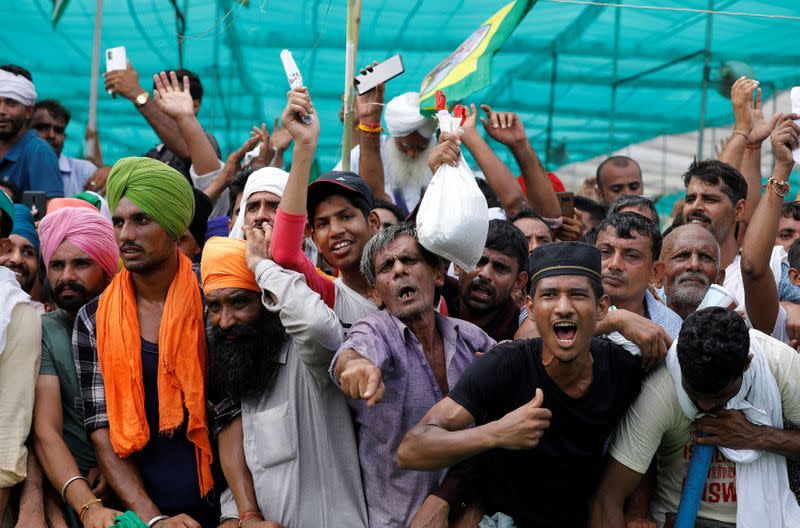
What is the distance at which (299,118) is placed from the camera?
4406 millimetres

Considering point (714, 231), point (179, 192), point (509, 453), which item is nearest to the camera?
point (509, 453)

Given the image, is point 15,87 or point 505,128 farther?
point 15,87

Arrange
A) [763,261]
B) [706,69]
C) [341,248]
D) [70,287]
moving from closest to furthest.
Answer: [341,248] → [70,287] → [763,261] → [706,69]

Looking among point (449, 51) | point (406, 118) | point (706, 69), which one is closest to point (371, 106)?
point (406, 118)

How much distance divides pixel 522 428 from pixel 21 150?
14.5 feet

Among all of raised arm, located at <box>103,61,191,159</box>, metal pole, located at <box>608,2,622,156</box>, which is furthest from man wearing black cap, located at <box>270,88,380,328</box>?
metal pole, located at <box>608,2,622,156</box>

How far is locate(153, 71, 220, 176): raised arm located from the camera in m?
6.25

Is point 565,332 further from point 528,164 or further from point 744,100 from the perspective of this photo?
point 744,100

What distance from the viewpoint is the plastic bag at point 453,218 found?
4160 mm

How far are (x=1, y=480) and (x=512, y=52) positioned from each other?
17.8ft

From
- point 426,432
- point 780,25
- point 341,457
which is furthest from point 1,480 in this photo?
point 780,25

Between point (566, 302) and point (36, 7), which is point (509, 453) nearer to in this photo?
point (566, 302)

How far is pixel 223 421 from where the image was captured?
14.3ft

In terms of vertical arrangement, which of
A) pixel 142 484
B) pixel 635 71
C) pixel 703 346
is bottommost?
pixel 142 484
